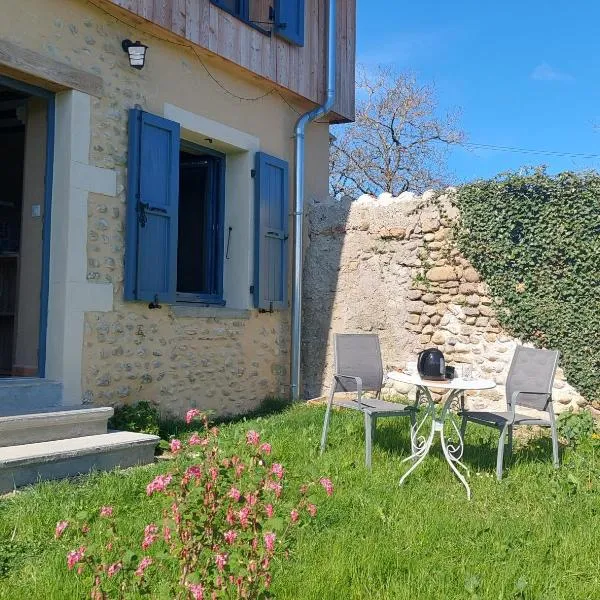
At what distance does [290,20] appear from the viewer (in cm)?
769

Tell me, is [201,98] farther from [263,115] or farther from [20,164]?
[20,164]

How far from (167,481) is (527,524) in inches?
91.9

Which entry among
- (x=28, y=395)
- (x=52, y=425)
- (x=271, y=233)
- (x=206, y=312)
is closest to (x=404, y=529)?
(x=52, y=425)

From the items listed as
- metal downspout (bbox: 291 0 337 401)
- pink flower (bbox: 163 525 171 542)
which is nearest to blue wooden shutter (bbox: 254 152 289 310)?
metal downspout (bbox: 291 0 337 401)

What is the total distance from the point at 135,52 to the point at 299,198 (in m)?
2.74

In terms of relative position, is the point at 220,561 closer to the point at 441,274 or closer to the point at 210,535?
the point at 210,535

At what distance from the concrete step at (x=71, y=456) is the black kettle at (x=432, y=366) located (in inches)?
77.7

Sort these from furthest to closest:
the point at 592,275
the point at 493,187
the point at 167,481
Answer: the point at 493,187 → the point at 592,275 → the point at 167,481

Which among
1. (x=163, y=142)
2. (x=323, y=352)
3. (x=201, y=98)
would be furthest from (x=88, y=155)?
(x=323, y=352)

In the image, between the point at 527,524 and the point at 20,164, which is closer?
the point at 527,524

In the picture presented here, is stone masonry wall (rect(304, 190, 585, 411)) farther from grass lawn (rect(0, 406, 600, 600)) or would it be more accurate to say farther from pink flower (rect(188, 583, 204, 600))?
pink flower (rect(188, 583, 204, 600))

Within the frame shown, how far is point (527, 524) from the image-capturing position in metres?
3.78

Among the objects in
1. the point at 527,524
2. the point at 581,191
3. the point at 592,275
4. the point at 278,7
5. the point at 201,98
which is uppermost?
the point at 278,7

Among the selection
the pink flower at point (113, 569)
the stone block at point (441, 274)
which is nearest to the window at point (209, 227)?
the stone block at point (441, 274)
